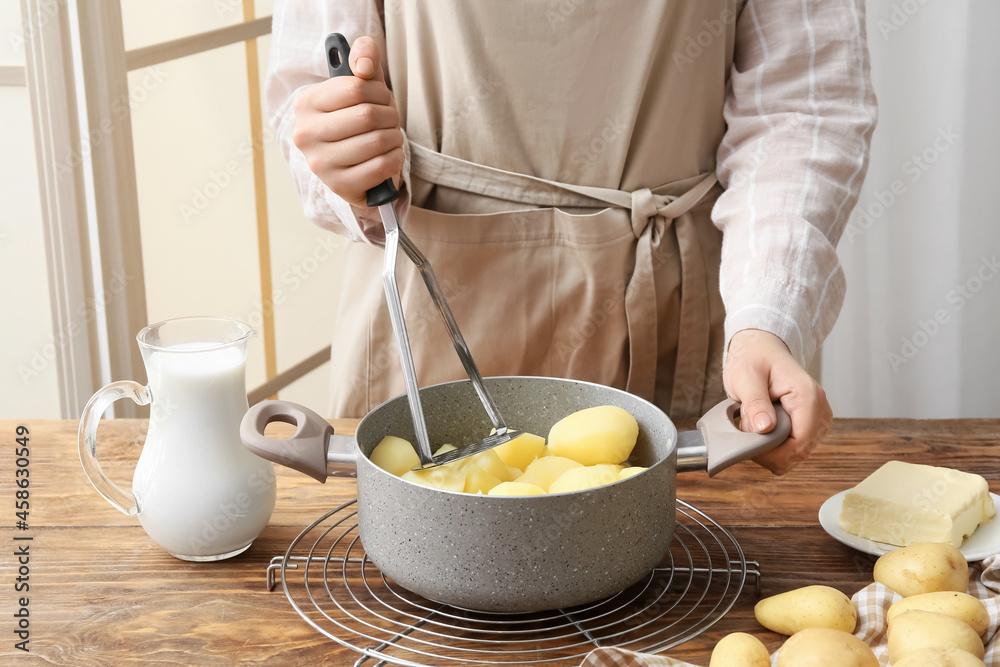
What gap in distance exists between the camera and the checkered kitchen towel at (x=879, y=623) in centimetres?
51

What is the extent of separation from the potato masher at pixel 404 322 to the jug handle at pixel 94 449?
23 centimetres

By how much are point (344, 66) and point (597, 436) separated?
0.40 metres

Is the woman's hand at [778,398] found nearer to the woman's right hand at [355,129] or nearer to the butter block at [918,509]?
the butter block at [918,509]

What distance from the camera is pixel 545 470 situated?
666mm

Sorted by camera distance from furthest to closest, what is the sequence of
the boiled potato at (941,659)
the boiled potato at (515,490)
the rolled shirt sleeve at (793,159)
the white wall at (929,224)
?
the white wall at (929,224), the rolled shirt sleeve at (793,159), the boiled potato at (515,490), the boiled potato at (941,659)

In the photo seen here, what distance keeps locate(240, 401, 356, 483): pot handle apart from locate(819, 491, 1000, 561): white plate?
0.42 metres

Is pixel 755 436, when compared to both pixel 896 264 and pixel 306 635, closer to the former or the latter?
pixel 306 635

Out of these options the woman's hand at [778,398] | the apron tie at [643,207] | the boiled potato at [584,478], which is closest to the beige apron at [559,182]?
the apron tie at [643,207]

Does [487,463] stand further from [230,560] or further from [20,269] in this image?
[20,269]

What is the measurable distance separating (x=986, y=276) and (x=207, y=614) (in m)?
1.72

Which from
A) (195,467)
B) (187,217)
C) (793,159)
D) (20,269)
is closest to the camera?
(195,467)

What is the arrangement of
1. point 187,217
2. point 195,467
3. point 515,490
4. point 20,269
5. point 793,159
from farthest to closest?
point 187,217, point 20,269, point 793,159, point 195,467, point 515,490

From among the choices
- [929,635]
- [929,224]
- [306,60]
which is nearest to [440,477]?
[929,635]

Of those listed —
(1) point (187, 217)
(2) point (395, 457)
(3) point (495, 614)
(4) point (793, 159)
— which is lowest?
(3) point (495, 614)
